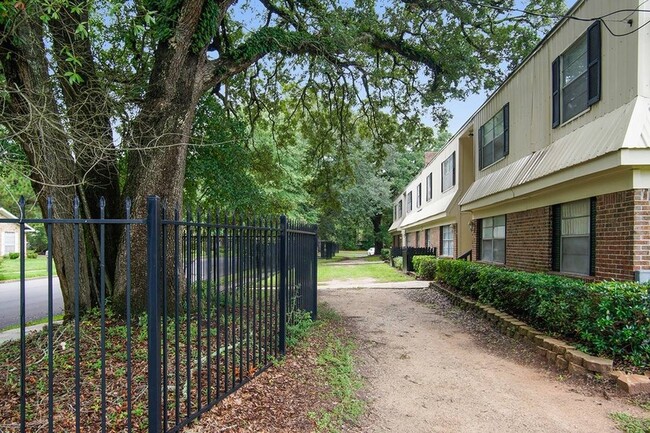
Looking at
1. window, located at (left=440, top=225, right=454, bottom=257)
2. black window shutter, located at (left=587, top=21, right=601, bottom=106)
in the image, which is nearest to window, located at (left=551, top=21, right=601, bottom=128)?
black window shutter, located at (left=587, top=21, right=601, bottom=106)

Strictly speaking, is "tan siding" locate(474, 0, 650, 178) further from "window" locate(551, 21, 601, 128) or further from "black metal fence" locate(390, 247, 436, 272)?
"black metal fence" locate(390, 247, 436, 272)

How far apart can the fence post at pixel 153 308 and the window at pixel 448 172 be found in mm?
15383

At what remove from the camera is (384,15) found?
1117 centimetres

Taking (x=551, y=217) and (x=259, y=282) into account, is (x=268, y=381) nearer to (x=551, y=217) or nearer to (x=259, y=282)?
(x=259, y=282)

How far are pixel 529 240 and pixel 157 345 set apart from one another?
8.93 metres

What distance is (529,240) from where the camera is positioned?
9.84m

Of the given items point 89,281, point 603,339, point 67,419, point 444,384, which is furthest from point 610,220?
point 89,281

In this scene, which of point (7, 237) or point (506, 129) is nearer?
point (506, 129)

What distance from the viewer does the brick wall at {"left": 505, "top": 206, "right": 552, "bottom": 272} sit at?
29.4 ft

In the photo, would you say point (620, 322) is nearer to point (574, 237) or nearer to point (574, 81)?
point (574, 237)

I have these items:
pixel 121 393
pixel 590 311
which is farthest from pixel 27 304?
pixel 590 311

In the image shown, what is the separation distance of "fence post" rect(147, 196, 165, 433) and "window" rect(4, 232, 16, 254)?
3705 centimetres

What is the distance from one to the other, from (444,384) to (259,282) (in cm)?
258

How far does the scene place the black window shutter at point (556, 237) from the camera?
Result: 8547 millimetres
